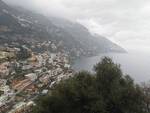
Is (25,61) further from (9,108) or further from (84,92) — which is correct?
(84,92)

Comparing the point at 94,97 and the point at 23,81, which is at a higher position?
the point at 94,97

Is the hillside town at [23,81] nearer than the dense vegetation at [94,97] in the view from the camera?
No

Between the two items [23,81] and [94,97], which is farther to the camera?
[23,81]

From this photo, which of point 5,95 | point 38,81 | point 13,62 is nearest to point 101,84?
point 5,95

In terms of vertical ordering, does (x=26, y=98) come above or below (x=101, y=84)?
below

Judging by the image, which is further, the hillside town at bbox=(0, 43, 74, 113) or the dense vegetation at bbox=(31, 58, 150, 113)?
the hillside town at bbox=(0, 43, 74, 113)

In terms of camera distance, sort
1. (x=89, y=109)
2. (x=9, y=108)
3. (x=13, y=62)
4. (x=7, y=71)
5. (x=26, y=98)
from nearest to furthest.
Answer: (x=89, y=109) → (x=9, y=108) → (x=26, y=98) → (x=7, y=71) → (x=13, y=62)

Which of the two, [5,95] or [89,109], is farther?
[5,95]

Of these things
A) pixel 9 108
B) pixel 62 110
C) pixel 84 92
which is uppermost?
pixel 84 92
